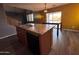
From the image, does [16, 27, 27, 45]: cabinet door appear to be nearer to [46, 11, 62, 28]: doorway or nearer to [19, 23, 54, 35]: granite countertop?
[19, 23, 54, 35]: granite countertop

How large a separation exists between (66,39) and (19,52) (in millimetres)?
807

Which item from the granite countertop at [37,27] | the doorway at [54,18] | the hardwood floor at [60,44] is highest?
the doorway at [54,18]

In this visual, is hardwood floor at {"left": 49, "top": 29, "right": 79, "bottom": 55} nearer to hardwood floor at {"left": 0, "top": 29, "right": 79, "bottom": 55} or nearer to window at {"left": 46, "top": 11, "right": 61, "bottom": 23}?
hardwood floor at {"left": 0, "top": 29, "right": 79, "bottom": 55}

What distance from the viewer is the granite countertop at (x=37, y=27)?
229cm

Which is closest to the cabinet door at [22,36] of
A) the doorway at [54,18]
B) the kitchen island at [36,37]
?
the kitchen island at [36,37]

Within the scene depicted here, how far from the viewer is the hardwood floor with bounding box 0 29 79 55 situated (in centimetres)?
234

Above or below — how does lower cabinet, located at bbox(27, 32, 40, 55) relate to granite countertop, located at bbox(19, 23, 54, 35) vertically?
below

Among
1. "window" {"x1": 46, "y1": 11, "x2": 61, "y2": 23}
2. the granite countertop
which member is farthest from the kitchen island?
"window" {"x1": 46, "y1": 11, "x2": 61, "y2": 23}

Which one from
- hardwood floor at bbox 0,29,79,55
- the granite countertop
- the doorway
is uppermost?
the doorway

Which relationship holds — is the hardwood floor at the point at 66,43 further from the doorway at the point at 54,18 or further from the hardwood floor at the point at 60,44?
the doorway at the point at 54,18

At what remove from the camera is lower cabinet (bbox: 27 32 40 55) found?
7.59 ft

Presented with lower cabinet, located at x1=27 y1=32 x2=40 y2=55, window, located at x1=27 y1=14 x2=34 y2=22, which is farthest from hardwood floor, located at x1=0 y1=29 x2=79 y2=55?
window, located at x1=27 y1=14 x2=34 y2=22

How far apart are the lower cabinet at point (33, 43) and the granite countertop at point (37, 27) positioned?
0.09 metres
